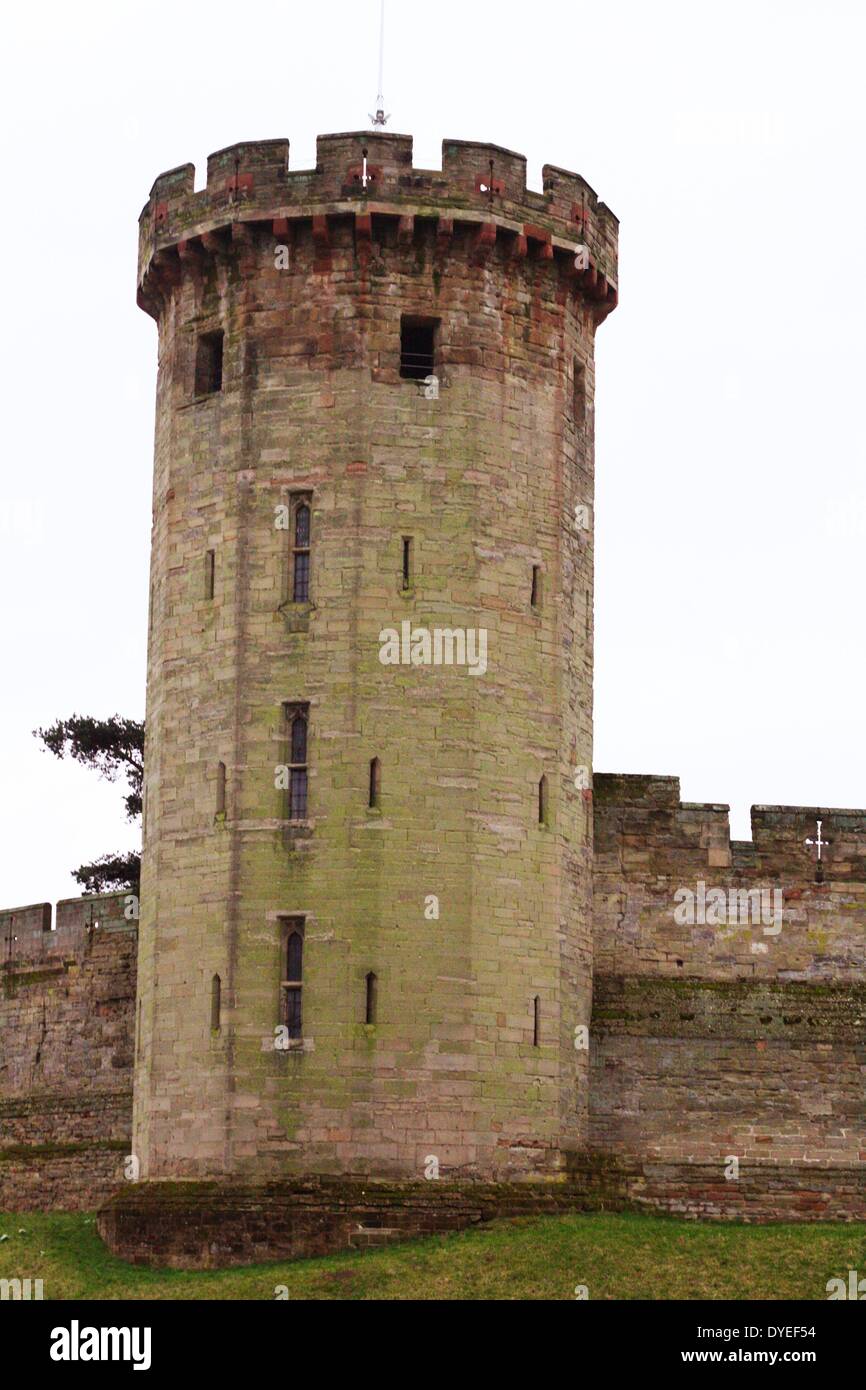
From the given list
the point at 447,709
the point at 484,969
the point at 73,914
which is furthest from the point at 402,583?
the point at 73,914

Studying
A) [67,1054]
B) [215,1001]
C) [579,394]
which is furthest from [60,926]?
[579,394]

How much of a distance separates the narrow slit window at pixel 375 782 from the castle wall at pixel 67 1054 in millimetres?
7772

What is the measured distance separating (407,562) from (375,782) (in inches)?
126

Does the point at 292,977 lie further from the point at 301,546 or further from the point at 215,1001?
the point at 301,546

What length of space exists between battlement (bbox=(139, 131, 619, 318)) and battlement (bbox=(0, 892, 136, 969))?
34.9ft

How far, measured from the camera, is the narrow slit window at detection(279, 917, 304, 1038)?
39.3 metres

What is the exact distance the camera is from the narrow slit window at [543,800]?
40750 millimetres

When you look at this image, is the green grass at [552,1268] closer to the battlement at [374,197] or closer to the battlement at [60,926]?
the battlement at [60,926]

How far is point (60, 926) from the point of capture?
4712cm

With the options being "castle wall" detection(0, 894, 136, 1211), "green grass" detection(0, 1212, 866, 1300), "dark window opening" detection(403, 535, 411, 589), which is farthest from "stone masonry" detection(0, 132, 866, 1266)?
"castle wall" detection(0, 894, 136, 1211)

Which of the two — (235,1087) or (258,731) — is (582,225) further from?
(235,1087)

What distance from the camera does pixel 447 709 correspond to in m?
40.0

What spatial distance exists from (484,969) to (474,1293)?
5010mm

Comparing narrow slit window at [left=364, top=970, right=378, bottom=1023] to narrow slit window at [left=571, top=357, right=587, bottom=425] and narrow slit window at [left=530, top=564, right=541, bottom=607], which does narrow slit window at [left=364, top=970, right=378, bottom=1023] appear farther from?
narrow slit window at [left=571, top=357, right=587, bottom=425]
